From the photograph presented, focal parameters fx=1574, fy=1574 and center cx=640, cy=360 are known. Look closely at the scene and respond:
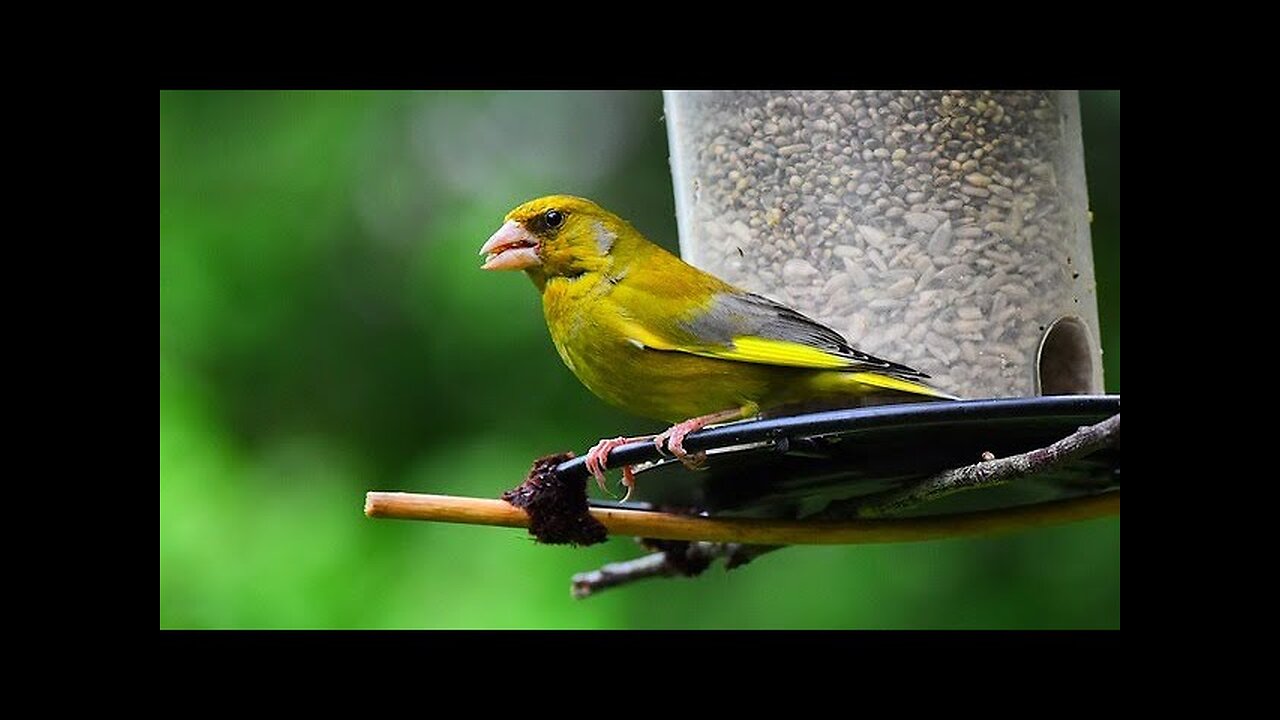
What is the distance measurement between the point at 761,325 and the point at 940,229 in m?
0.49

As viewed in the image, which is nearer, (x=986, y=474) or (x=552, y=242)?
(x=986, y=474)

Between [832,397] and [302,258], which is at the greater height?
[302,258]

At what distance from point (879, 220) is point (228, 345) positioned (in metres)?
2.14

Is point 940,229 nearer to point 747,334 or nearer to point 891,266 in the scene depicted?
point 891,266

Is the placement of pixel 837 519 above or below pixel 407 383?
below

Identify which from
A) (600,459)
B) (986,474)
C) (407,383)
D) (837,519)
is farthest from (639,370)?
(407,383)

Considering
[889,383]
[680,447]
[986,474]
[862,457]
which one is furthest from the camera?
[889,383]

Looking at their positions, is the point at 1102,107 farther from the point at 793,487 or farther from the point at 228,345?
the point at 228,345

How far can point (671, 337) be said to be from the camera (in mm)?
3660

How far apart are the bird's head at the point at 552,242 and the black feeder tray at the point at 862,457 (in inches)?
24.2

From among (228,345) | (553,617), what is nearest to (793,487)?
(553,617)

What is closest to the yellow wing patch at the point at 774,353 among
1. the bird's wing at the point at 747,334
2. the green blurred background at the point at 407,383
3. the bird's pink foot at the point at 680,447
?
the bird's wing at the point at 747,334

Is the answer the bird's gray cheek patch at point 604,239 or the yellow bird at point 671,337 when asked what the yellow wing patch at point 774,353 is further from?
the bird's gray cheek patch at point 604,239
